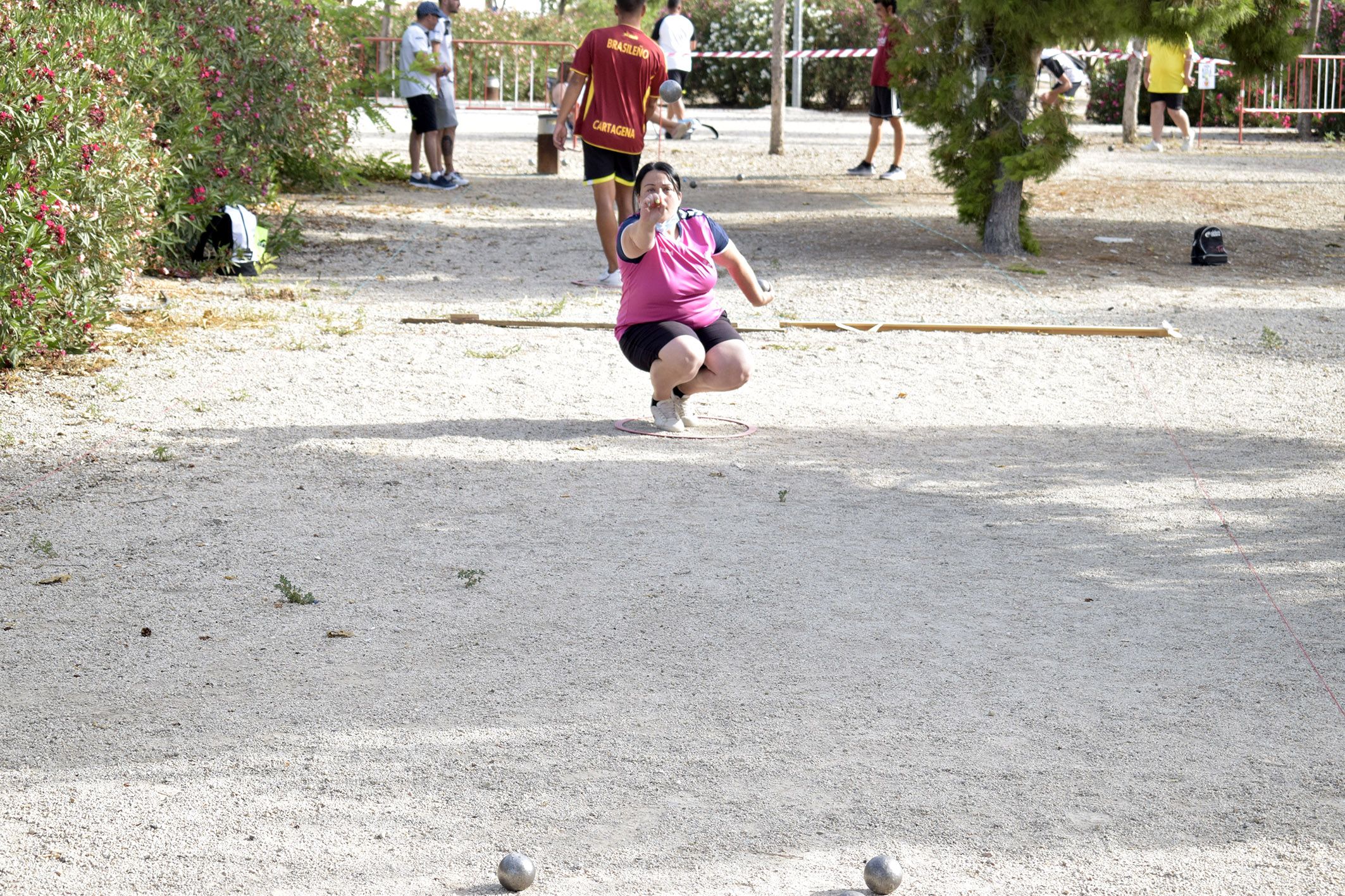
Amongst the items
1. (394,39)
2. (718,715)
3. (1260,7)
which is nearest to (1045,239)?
(1260,7)

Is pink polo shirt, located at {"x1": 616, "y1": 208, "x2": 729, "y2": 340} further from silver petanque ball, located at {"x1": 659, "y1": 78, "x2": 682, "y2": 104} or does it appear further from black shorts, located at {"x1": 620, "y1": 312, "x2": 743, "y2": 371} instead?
silver petanque ball, located at {"x1": 659, "y1": 78, "x2": 682, "y2": 104}

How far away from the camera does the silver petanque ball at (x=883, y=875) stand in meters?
2.90

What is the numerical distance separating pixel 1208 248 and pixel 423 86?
319 inches

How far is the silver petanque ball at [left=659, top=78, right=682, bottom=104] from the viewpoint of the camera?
→ 8852 millimetres

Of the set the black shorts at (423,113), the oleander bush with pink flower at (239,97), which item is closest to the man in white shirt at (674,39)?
the black shorts at (423,113)

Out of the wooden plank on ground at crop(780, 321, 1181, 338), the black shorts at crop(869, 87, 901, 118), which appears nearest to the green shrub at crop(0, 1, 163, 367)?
the wooden plank on ground at crop(780, 321, 1181, 338)

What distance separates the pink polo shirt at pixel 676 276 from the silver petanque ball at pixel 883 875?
3979 millimetres

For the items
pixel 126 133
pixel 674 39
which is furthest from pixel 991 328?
pixel 674 39

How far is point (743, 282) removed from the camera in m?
6.67

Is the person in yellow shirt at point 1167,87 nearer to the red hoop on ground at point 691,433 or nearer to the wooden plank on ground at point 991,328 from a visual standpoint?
the wooden plank on ground at point 991,328

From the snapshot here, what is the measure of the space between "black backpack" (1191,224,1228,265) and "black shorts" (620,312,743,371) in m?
6.18

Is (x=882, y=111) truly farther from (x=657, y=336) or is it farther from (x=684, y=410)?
(x=657, y=336)

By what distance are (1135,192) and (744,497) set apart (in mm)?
11795

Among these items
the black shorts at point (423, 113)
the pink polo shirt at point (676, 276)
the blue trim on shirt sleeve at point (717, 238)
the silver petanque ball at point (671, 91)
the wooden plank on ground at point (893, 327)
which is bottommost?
the wooden plank on ground at point (893, 327)
